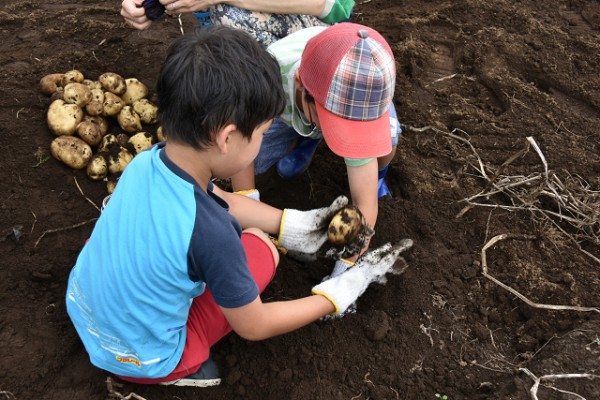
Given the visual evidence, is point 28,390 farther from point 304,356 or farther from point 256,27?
point 256,27

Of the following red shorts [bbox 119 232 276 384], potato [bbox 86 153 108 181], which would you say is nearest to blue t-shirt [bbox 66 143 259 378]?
red shorts [bbox 119 232 276 384]

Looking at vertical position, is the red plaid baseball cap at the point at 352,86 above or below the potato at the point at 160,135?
above

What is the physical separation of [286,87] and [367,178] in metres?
0.54

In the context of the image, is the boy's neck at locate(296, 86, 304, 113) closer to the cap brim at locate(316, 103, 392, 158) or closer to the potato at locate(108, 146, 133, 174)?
the cap brim at locate(316, 103, 392, 158)

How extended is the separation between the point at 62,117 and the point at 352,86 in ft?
5.33

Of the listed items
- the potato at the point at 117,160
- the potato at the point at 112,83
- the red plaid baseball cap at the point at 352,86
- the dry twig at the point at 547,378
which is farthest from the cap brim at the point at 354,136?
the potato at the point at 112,83

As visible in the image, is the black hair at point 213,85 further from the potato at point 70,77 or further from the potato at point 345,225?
the potato at point 70,77

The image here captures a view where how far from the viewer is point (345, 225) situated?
200cm

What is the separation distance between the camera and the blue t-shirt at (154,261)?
1428 mm

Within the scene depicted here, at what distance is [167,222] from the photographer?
143 cm

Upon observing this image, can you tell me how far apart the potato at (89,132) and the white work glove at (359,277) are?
151 cm

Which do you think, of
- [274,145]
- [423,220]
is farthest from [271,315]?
[274,145]

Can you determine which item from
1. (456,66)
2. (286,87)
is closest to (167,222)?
(286,87)

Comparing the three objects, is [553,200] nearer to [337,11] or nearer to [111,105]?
[337,11]
